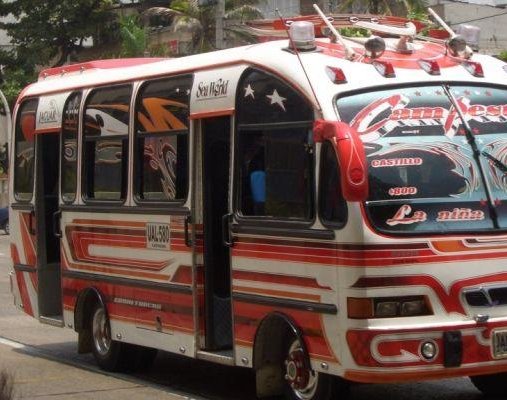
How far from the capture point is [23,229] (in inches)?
510

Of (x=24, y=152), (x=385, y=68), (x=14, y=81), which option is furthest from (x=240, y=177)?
(x=14, y=81)

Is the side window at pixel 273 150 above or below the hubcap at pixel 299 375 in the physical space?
above

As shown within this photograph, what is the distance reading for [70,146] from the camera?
1205cm

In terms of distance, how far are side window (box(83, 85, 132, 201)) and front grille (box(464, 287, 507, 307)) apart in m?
4.21

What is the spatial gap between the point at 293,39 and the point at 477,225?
1987 mm

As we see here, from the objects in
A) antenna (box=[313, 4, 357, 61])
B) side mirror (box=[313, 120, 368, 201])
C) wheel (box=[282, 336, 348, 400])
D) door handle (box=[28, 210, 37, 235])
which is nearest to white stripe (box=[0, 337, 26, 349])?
door handle (box=[28, 210, 37, 235])

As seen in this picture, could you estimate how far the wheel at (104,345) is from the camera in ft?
37.2

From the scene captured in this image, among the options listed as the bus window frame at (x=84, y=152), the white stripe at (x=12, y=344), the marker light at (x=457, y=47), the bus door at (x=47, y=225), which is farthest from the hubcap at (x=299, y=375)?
the white stripe at (x=12, y=344)

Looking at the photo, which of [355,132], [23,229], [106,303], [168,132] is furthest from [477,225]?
[23,229]

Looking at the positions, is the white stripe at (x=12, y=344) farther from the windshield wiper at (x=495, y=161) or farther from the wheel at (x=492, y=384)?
the windshield wiper at (x=495, y=161)

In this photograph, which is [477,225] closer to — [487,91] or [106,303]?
[487,91]

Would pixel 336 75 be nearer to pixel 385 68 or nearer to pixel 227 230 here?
pixel 385 68

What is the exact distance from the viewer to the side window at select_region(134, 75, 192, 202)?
987 cm

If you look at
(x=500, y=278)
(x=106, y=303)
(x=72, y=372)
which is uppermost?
(x=500, y=278)
